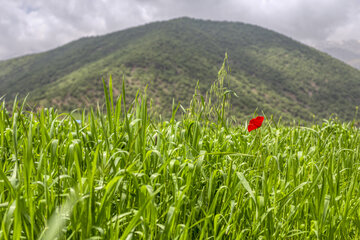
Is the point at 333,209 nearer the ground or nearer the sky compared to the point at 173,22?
nearer the ground

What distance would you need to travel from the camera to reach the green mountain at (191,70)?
57.8 meters

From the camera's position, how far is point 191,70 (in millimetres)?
72188

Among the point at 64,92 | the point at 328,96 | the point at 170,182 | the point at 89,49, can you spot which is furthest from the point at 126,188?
the point at 89,49

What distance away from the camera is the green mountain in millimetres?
57750

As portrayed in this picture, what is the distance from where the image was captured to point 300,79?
7744 centimetres

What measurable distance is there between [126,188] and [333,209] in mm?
1261

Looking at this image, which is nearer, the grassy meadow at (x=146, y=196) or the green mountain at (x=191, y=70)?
the grassy meadow at (x=146, y=196)

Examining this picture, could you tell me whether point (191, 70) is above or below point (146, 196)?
above

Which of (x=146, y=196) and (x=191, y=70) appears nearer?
(x=146, y=196)

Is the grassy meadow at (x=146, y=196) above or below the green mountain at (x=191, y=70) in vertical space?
below

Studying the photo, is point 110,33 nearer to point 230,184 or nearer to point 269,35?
point 269,35

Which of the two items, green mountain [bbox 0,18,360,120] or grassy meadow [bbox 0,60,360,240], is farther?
green mountain [bbox 0,18,360,120]

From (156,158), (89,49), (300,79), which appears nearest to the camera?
(156,158)

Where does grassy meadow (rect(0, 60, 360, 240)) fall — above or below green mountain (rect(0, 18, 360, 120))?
below
